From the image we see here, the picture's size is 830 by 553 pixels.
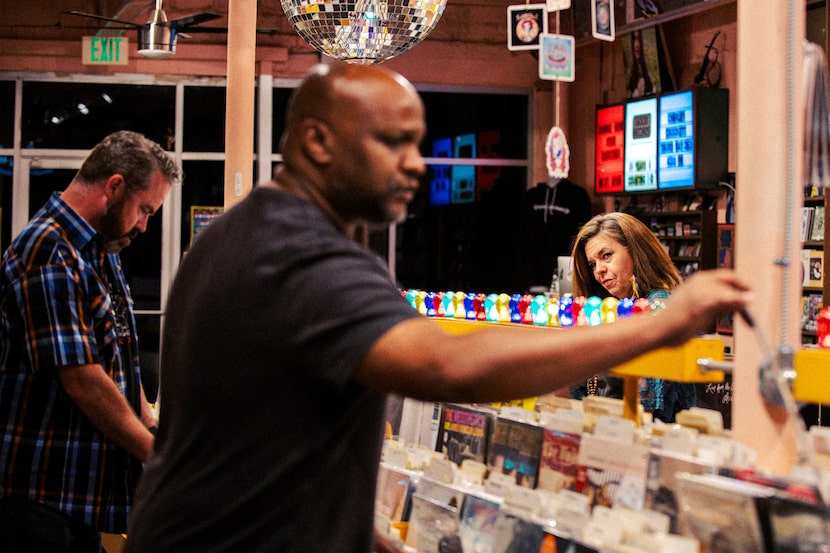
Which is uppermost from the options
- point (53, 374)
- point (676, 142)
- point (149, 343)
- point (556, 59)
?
point (556, 59)

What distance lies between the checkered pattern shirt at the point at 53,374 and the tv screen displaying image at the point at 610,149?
22.8ft

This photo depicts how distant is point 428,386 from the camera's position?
127cm

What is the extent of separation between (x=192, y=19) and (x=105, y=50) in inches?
96.7

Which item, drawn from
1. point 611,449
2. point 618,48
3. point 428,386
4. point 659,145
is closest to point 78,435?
point 611,449

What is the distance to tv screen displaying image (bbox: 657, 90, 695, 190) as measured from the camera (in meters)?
8.27

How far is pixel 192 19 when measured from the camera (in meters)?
7.80

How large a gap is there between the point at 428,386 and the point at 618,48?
9261 mm

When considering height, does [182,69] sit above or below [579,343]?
above

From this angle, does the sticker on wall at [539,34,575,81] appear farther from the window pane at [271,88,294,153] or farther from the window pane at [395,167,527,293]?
the window pane at [271,88,294,153]

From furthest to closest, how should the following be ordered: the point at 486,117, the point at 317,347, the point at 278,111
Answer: the point at 486,117 < the point at 278,111 < the point at 317,347

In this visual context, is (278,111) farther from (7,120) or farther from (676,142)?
(676,142)

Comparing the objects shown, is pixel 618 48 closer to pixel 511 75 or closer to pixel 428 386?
pixel 511 75

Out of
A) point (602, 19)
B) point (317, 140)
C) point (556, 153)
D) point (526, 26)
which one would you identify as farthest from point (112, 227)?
point (602, 19)

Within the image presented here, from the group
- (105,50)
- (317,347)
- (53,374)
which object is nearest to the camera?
(317,347)
